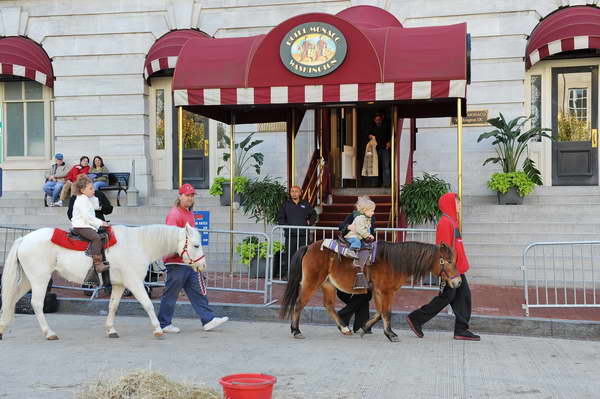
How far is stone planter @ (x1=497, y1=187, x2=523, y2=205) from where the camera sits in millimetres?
15824

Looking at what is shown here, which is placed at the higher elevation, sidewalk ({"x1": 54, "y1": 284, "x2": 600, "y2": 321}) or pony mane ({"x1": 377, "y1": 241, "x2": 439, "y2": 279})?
pony mane ({"x1": 377, "y1": 241, "x2": 439, "y2": 279})

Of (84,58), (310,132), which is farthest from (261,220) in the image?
(84,58)

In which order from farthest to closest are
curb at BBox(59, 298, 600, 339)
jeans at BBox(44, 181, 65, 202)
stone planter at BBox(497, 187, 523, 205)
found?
jeans at BBox(44, 181, 65, 202), stone planter at BBox(497, 187, 523, 205), curb at BBox(59, 298, 600, 339)

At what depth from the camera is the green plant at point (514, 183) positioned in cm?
1570

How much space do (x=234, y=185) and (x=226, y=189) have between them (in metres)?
0.67

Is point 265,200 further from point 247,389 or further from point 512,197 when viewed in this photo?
point 247,389

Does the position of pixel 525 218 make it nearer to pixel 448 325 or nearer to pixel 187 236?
pixel 448 325

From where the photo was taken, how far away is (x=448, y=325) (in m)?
10.3

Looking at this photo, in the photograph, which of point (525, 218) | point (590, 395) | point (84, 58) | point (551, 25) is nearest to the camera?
point (590, 395)

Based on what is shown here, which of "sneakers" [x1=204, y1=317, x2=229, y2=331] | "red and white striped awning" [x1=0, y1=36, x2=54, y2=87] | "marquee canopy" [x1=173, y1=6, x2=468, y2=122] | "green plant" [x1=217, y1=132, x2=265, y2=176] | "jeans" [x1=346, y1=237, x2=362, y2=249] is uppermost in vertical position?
"red and white striped awning" [x1=0, y1=36, x2=54, y2=87]

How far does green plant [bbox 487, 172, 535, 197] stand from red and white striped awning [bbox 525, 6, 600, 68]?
279 centimetres

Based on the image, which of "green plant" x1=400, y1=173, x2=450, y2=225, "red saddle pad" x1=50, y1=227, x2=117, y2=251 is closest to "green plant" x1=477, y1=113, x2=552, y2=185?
"green plant" x1=400, y1=173, x2=450, y2=225

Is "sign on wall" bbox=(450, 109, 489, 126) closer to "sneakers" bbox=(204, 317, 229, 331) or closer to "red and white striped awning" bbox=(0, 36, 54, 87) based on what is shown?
"sneakers" bbox=(204, 317, 229, 331)

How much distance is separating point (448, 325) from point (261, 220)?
5942 millimetres
